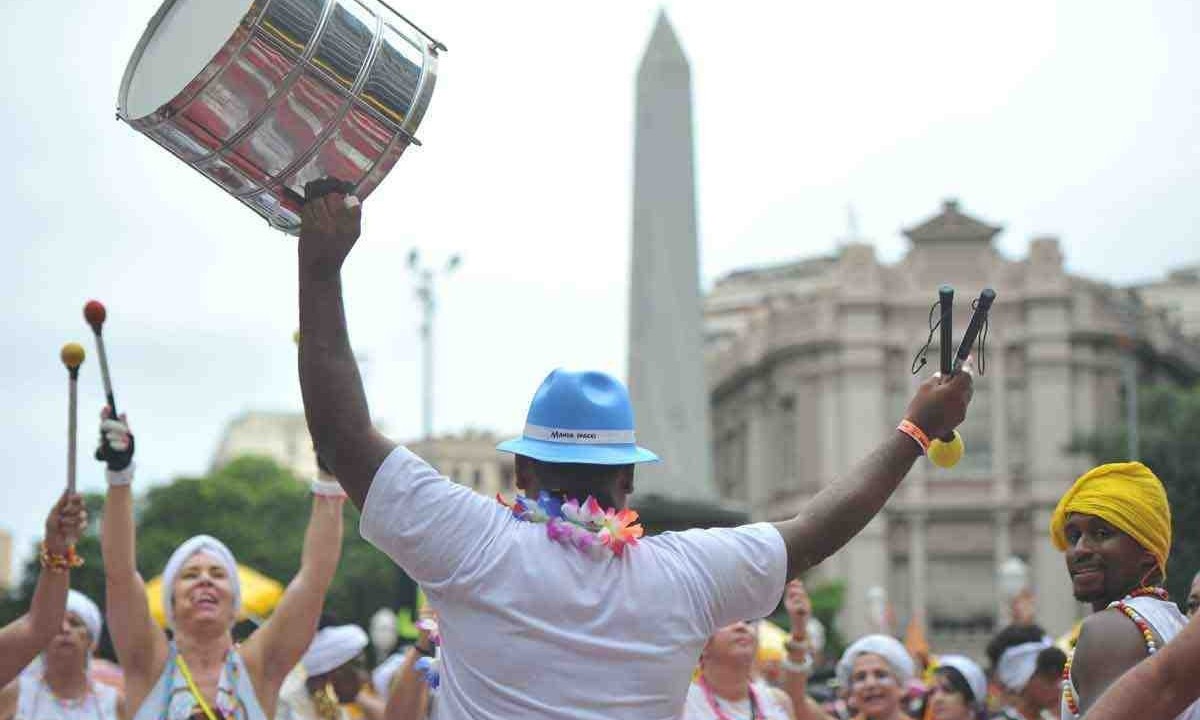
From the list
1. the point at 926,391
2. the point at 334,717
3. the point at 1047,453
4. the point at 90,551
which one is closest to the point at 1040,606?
the point at 1047,453

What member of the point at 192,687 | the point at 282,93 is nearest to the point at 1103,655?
the point at 282,93

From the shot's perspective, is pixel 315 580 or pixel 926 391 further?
pixel 315 580

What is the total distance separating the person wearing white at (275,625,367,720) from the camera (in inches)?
357

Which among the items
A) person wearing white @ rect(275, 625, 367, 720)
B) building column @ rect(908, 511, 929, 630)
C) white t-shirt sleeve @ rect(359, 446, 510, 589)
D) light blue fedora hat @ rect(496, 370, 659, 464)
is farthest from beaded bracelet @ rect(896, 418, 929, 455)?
building column @ rect(908, 511, 929, 630)

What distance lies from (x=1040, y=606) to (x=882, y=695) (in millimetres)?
53557

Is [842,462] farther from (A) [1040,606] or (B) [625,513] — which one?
(B) [625,513]

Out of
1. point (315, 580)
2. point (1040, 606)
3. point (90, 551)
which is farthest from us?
point (1040, 606)

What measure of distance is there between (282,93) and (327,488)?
268 cm

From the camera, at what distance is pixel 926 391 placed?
405 cm

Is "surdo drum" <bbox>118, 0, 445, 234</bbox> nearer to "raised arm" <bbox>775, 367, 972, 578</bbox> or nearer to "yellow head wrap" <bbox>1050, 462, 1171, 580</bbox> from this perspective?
"raised arm" <bbox>775, 367, 972, 578</bbox>

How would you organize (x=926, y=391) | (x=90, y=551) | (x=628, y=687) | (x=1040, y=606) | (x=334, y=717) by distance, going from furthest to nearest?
(x=1040, y=606) → (x=90, y=551) → (x=334, y=717) → (x=926, y=391) → (x=628, y=687)

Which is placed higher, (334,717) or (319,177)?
(319,177)

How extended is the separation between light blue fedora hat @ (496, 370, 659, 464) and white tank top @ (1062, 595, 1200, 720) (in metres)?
1.10

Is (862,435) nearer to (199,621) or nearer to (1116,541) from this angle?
(199,621)
